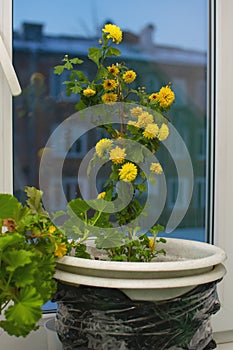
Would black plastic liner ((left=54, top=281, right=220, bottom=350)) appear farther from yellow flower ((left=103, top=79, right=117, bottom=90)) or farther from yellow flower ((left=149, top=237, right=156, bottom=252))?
yellow flower ((left=103, top=79, right=117, bottom=90))

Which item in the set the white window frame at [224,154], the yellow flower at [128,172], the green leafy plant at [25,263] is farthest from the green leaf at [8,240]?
the white window frame at [224,154]

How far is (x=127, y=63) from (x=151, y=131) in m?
0.35

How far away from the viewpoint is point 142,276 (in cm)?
74

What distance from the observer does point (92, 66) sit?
1137 millimetres

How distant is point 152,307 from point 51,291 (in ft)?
0.51

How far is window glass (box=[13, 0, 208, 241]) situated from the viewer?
3.58 ft

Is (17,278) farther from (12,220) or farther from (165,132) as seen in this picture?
(165,132)

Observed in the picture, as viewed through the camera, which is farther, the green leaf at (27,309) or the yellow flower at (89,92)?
the yellow flower at (89,92)

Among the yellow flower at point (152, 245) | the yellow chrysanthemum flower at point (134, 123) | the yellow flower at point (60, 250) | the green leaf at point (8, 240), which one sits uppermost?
the yellow chrysanthemum flower at point (134, 123)

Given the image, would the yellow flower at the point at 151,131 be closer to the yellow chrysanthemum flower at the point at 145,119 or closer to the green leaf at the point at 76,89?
the yellow chrysanthemum flower at the point at 145,119

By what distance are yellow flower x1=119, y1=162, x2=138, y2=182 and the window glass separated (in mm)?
259

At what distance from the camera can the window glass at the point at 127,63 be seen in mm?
1092

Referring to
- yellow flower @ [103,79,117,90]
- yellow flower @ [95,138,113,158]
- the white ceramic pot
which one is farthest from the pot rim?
yellow flower @ [103,79,117,90]

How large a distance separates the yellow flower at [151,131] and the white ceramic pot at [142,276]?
240 mm
